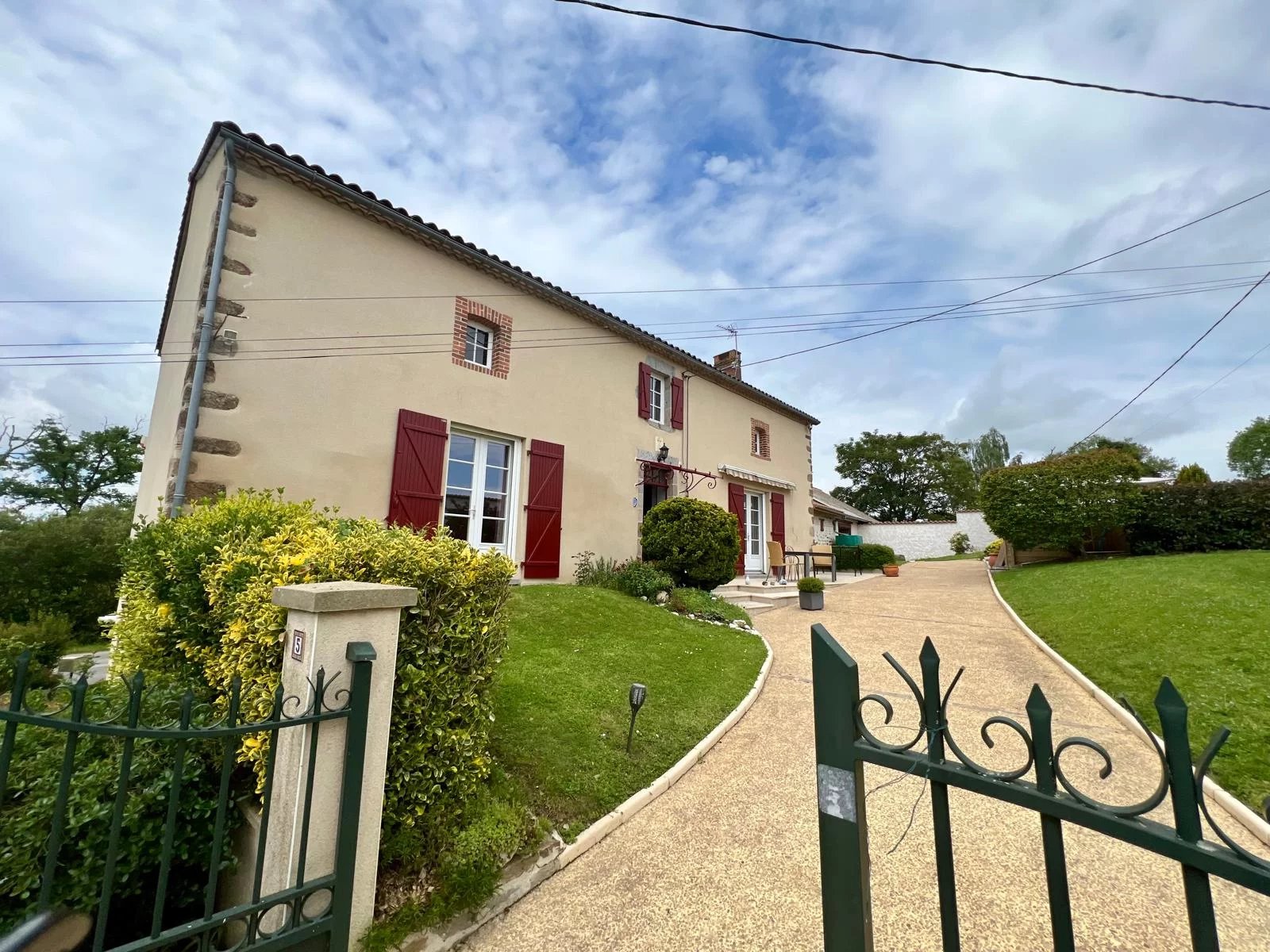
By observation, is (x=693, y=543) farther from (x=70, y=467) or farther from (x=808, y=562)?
(x=70, y=467)

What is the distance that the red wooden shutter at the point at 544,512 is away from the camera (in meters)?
8.73

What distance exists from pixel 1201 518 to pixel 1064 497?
8.36 ft

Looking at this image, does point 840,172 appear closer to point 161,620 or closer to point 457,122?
point 457,122

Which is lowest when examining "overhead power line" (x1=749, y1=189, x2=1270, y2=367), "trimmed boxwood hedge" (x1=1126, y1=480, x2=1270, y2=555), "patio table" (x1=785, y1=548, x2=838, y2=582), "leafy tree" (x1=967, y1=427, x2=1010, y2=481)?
"patio table" (x1=785, y1=548, x2=838, y2=582)

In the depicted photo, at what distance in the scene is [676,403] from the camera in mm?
12281

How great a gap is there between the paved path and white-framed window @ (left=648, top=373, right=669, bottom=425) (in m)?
8.35

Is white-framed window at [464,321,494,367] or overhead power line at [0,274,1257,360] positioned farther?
white-framed window at [464,321,494,367]

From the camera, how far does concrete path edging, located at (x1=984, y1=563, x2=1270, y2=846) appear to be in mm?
2920

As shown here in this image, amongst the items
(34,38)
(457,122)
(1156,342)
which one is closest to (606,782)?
(457,122)

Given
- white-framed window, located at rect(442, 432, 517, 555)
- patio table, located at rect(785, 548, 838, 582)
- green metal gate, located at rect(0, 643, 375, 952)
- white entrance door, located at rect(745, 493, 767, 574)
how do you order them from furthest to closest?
white entrance door, located at rect(745, 493, 767, 574) < patio table, located at rect(785, 548, 838, 582) < white-framed window, located at rect(442, 432, 517, 555) < green metal gate, located at rect(0, 643, 375, 952)

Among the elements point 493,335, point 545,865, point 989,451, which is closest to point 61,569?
point 493,335

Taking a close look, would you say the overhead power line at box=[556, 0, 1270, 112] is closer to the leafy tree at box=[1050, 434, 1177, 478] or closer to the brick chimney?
the brick chimney

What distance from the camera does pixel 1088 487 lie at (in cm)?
1172

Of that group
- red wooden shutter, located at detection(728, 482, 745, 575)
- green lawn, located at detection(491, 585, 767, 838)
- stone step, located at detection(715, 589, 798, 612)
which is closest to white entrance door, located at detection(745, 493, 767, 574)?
red wooden shutter, located at detection(728, 482, 745, 575)
